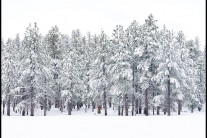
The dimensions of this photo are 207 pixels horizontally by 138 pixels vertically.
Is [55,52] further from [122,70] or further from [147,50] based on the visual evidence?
[147,50]

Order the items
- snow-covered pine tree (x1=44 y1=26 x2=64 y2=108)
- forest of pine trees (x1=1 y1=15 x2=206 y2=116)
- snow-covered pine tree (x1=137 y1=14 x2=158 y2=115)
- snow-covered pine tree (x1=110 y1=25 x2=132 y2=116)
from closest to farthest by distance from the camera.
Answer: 1. snow-covered pine tree (x1=137 y1=14 x2=158 y2=115)
2. forest of pine trees (x1=1 y1=15 x2=206 y2=116)
3. snow-covered pine tree (x1=110 y1=25 x2=132 y2=116)
4. snow-covered pine tree (x1=44 y1=26 x2=64 y2=108)

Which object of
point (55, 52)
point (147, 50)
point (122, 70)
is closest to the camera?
point (147, 50)

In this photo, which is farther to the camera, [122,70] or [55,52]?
[55,52]

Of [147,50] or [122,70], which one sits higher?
[147,50]

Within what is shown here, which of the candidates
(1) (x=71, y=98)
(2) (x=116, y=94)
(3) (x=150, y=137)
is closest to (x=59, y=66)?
(1) (x=71, y=98)

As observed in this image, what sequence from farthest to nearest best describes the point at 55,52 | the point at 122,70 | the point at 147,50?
1. the point at 55,52
2. the point at 122,70
3. the point at 147,50

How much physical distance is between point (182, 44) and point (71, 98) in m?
21.7

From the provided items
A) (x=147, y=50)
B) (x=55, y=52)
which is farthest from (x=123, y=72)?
(x=55, y=52)

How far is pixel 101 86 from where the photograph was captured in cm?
4169

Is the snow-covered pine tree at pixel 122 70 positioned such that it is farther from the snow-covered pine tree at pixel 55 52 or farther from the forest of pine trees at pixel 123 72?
the snow-covered pine tree at pixel 55 52

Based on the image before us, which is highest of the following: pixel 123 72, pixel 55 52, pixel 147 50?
pixel 55 52

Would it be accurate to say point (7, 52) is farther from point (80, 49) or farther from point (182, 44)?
point (182, 44)

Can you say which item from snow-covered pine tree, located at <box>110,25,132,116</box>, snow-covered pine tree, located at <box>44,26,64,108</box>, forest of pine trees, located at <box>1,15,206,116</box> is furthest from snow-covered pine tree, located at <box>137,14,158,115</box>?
snow-covered pine tree, located at <box>44,26,64,108</box>

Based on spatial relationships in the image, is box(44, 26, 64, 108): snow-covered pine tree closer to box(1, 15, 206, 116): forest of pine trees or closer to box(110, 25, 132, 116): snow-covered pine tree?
box(1, 15, 206, 116): forest of pine trees
